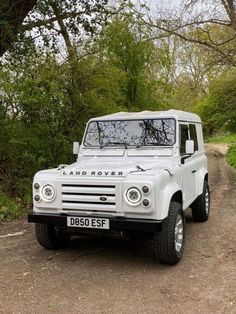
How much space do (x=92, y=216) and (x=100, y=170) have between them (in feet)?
1.89

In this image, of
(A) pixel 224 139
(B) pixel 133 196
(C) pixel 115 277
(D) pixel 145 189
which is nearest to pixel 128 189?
(B) pixel 133 196

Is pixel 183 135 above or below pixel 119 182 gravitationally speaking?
above

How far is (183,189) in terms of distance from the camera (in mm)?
5949

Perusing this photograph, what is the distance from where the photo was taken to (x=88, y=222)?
493cm

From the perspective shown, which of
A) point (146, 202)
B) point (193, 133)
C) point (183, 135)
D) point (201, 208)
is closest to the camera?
point (146, 202)

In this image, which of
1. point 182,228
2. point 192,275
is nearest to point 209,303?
point 192,275

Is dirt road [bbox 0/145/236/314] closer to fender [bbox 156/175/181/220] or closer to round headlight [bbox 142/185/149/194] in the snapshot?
fender [bbox 156/175/181/220]

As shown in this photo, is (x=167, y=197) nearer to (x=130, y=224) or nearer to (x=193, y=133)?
(x=130, y=224)

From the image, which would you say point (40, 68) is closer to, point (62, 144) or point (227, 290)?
point (62, 144)

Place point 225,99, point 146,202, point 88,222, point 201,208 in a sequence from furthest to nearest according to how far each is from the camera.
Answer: point 225,99
point 201,208
point 88,222
point 146,202

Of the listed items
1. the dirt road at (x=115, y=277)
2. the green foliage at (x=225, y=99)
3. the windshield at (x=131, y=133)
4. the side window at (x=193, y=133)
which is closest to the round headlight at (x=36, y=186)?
the dirt road at (x=115, y=277)

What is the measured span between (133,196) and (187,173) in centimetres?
181

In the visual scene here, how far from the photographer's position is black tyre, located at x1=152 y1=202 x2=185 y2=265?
4.88 m

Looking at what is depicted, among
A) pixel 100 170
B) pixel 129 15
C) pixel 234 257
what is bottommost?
pixel 234 257
